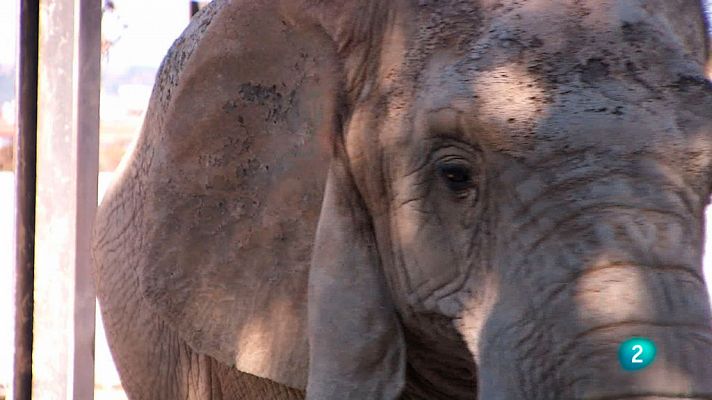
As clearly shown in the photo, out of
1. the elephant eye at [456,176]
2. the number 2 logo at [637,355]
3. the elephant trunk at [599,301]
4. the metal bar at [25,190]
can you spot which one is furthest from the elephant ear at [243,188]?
the metal bar at [25,190]

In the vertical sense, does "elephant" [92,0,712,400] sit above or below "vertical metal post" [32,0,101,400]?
above

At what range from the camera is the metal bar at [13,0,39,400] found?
173 inches

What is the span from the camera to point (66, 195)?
171 inches

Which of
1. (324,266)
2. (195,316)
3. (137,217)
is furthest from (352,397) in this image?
(137,217)

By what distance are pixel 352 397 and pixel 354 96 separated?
1.53 ft

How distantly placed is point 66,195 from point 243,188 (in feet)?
5.97

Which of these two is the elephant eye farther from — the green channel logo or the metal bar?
the metal bar

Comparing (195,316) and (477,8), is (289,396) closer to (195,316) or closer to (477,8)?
(195,316)

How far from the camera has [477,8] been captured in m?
2.22

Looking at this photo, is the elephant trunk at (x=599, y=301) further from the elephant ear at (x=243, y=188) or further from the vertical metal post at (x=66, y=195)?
the vertical metal post at (x=66, y=195)

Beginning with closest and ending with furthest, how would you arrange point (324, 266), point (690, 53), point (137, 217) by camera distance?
point (690, 53), point (324, 266), point (137, 217)

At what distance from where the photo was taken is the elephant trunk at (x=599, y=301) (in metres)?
1.86

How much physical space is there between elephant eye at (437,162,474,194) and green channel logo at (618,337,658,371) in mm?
385

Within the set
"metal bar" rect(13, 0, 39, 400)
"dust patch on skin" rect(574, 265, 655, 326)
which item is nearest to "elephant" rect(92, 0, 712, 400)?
"dust patch on skin" rect(574, 265, 655, 326)
